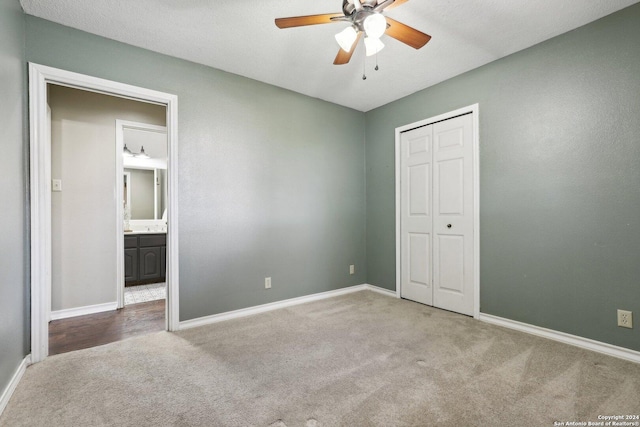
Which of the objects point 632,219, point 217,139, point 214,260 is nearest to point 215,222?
point 214,260

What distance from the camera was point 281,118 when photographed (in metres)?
3.48

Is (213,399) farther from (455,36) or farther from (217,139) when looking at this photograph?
(455,36)

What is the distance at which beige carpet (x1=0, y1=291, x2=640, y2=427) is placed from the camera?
157 cm

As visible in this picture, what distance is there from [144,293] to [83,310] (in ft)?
3.06

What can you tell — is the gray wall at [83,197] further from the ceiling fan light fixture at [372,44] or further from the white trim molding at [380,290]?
the white trim molding at [380,290]

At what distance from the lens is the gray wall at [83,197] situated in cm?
321

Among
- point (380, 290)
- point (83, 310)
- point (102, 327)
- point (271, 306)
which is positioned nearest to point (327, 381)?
point (271, 306)

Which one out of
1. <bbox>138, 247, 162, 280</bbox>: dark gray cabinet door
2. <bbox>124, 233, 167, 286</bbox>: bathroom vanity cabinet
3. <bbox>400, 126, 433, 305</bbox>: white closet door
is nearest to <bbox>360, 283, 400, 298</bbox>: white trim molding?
<bbox>400, 126, 433, 305</bbox>: white closet door

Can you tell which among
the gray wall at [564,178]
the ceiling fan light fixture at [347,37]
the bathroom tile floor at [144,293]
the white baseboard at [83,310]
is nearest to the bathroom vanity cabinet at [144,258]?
the bathroom tile floor at [144,293]

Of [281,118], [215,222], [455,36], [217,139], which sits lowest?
[215,222]

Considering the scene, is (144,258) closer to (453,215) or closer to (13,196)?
(13,196)

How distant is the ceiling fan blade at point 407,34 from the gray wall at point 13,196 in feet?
7.66

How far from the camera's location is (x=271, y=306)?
335 cm

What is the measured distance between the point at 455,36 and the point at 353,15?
48.2 inches
